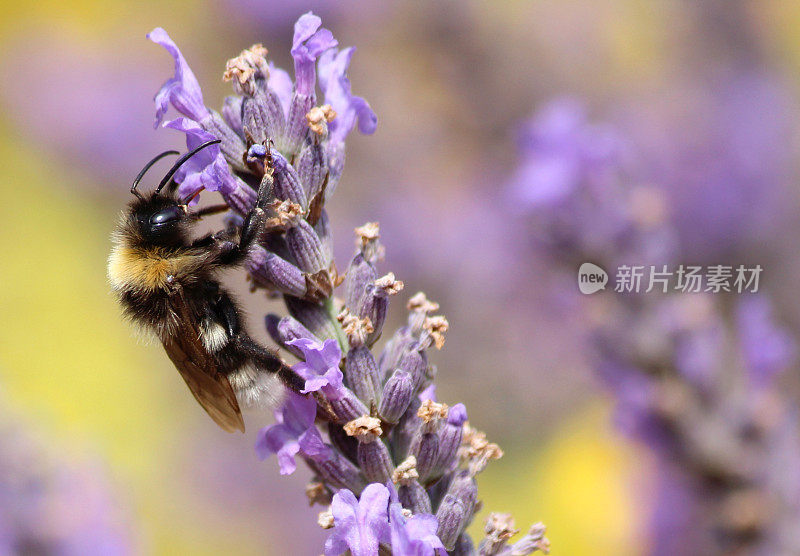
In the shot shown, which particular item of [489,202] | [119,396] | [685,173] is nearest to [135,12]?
[119,396]

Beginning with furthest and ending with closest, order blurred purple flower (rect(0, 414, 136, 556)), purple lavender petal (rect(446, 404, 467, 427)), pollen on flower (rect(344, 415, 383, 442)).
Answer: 1. blurred purple flower (rect(0, 414, 136, 556))
2. purple lavender petal (rect(446, 404, 467, 427))
3. pollen on flower (rect(344, 415, 383, 442))

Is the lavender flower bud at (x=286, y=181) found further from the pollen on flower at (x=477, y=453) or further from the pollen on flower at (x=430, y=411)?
the pollen on flower at (x=477, y=453)

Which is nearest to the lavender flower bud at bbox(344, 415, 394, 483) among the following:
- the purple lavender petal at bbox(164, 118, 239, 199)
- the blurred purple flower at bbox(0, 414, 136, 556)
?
the purple lavender petal at bbox(164, 118, 239, 199)

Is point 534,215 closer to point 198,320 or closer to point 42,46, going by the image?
point 198,320

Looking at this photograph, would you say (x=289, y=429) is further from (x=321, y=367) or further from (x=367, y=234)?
(x=367, y=234)

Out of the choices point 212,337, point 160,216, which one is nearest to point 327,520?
point 212,337

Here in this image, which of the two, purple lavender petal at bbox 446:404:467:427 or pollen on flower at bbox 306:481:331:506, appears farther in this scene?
pollen on flower at bbox 306:481:331:506

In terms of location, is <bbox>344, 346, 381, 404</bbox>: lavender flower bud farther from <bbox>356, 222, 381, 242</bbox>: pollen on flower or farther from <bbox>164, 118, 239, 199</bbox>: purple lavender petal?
<bbox>164, 118, 239, 199</bbox>: purple lavender petal
